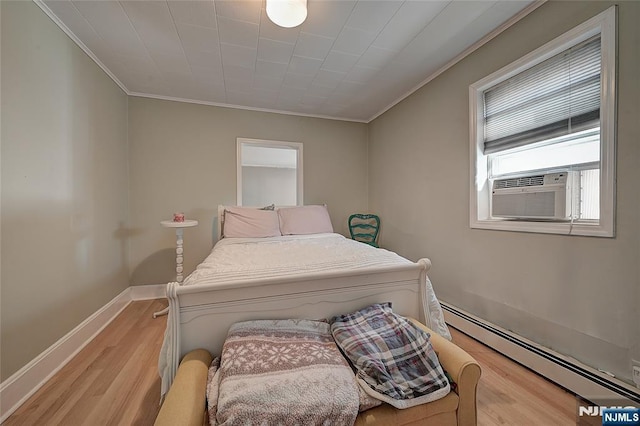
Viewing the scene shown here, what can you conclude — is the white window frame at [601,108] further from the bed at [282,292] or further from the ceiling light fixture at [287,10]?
the ceiling light fixture at [287,10]

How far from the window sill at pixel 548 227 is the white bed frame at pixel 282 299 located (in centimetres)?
87

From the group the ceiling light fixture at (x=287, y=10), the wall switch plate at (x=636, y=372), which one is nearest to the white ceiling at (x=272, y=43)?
the ceiling light fixture at (x=287, y=10)

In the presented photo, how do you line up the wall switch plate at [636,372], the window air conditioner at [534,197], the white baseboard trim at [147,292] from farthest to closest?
the white baseboard trim at [147,292], the window air conditioner at [534,197], the wall switch plate at [636,372]

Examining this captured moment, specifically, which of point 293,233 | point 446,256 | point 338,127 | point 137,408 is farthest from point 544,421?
point 338,127

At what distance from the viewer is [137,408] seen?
1354 mm

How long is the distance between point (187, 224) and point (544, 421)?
2924mm

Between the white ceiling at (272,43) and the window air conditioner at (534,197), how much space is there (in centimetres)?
114

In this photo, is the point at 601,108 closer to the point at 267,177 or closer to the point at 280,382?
the point at 280,382

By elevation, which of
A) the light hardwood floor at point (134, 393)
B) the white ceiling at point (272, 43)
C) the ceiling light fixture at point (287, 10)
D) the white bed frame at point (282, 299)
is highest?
the white ceiling at point (272, 43)

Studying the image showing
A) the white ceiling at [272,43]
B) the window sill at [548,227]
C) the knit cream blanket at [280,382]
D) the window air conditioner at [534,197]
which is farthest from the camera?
the white ceiling at [272,43]

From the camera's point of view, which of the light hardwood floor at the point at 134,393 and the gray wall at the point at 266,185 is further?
the gray wall at the point at 266,185

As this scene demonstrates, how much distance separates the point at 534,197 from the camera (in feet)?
5.65

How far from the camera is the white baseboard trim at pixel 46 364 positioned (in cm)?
133

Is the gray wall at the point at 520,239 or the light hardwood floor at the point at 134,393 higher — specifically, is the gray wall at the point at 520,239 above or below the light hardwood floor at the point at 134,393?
above
